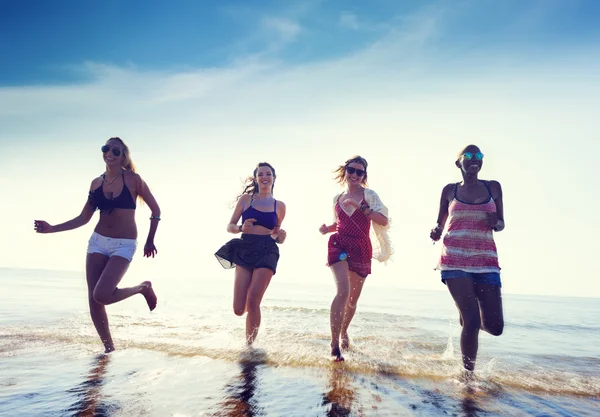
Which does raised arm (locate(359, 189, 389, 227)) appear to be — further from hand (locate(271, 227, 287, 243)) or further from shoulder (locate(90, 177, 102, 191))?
shoulder (locate(90, 177, 102, 191))

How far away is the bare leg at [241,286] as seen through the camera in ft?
21.3

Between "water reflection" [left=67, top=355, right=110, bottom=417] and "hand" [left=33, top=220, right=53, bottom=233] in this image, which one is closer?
"water reflection" [left=67, top=355, right=110, bottom=417]

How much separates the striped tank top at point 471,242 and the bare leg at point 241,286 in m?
2.67

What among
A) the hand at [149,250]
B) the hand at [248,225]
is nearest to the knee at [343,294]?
the hand at [248,225]

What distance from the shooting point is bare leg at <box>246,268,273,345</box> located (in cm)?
637

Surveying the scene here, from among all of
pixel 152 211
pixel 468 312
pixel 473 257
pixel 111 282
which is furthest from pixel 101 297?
pixel 473 257

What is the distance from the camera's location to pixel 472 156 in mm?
5312

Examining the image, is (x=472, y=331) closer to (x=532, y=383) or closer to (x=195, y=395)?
(x=532, y=383)

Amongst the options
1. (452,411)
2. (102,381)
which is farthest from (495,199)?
(102,381)

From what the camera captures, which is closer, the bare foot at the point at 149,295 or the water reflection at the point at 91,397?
the water reflection at the point at 91,397

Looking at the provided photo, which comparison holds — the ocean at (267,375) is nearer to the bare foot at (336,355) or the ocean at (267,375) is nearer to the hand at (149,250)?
the bare foot at (336,355)

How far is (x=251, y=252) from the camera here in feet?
21.4

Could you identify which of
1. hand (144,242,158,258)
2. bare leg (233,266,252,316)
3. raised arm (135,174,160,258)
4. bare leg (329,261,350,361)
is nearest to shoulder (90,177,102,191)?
raised arm (135,174,160,258)

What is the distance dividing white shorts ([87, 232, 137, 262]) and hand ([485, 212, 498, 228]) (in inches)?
166
